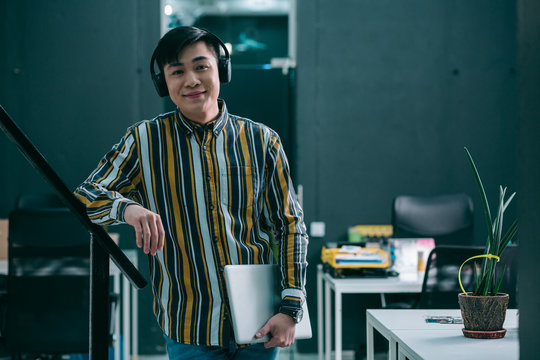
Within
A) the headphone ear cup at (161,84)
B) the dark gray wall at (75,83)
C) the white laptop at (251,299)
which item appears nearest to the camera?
the white laptop at (251,299)

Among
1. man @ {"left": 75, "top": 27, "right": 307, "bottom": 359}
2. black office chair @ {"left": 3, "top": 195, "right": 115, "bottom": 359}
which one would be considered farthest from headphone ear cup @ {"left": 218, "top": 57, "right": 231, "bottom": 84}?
black office chair @ {"left": 3, "top": 195, "right": 115, "bottom": 359}

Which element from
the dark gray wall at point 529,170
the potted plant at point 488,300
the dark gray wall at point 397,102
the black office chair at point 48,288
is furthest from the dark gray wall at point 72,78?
the dark gray wall at point 529,170

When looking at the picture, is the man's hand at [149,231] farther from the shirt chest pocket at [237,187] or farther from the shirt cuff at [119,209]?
the shirt chest pocket at [237,187]

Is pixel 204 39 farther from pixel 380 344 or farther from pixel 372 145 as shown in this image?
pixel 372 145

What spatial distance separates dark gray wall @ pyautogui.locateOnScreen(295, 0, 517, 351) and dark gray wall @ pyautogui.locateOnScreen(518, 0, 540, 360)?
333 centimetres

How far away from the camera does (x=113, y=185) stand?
126 cm

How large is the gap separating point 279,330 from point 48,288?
177cm

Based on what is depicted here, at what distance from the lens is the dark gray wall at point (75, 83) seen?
419cm

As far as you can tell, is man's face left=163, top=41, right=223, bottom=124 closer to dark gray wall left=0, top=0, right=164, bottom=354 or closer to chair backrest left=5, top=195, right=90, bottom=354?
chair backrest left=5, top=195, right=90, bottom=354

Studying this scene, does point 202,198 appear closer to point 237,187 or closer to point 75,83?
point 237,187

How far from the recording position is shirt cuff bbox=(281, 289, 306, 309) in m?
1.25

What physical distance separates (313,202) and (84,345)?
211 cm

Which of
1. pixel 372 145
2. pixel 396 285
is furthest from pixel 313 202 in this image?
pixel 396 285

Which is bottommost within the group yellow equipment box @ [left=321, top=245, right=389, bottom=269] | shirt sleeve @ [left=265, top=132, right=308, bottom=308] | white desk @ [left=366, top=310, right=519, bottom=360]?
yellow equipment box @ [left=321, top=245, right=389, bottom=269]
